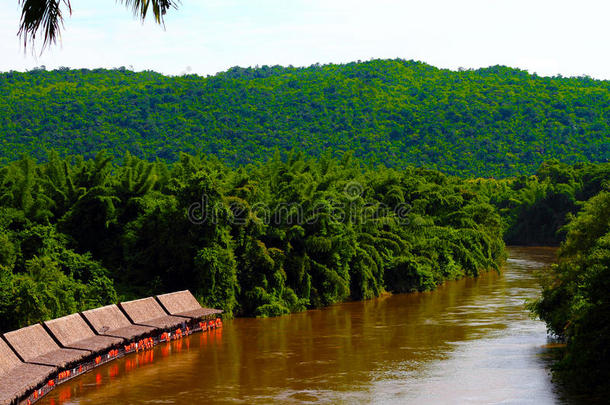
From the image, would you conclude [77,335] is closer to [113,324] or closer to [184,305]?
[113,324]

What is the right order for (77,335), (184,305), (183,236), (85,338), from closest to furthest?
1. (77,335)
2. (85,338)
3. (184,305)
4. (183,236)

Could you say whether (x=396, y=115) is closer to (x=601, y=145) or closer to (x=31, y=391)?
(x=601, y=145)

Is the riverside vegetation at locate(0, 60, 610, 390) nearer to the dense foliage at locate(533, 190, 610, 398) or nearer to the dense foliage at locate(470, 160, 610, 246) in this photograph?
the dense foliage at locate(533, 190, 610, 398)

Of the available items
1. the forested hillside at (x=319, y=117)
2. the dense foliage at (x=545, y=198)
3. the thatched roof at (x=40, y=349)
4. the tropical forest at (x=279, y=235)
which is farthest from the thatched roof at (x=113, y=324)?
the dense foliage at (x=545, y=198)

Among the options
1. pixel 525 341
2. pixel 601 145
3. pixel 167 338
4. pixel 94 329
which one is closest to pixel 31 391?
pixel 94 329

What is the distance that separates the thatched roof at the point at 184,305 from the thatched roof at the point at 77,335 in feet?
15.1

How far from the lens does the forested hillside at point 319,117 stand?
82.6 meters

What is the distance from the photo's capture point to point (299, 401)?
19.0 metres

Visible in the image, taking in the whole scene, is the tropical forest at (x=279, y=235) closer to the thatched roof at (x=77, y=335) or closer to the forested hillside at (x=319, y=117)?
the forested hillside at (x=319, y=117)

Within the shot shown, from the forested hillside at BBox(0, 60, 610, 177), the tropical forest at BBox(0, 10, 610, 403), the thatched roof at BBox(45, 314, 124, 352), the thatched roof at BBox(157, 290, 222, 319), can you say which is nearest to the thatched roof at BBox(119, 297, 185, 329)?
the thatched roof at BBox(157, 290, 222, 319)

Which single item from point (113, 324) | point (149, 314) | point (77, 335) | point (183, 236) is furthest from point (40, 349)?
point (183, 236)

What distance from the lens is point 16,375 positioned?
1814 cm

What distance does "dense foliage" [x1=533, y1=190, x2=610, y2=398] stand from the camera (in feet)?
57.6

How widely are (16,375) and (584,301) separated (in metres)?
14.2
